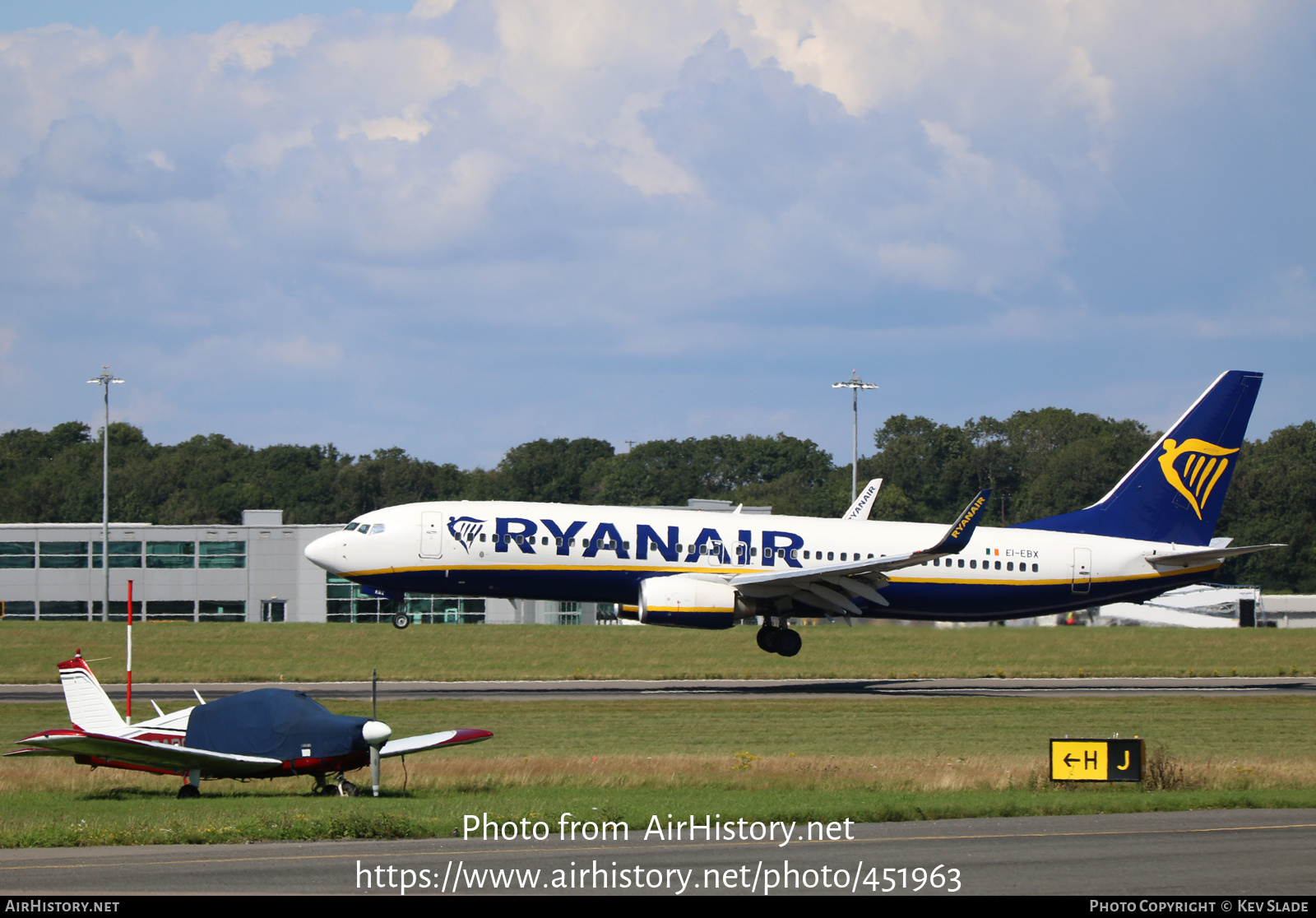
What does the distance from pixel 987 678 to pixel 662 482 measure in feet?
396

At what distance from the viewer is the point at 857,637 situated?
55.0 metres

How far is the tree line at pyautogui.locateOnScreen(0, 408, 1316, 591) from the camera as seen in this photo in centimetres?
13425

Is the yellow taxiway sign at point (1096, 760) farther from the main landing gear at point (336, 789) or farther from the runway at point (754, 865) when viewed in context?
the main landing gear at point (336, 789)

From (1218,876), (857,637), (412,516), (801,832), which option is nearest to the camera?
(1218,876)

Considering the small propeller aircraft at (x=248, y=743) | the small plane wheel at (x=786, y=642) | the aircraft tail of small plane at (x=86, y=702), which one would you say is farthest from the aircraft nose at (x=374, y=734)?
the small plane wheel at (x=786, y=642)

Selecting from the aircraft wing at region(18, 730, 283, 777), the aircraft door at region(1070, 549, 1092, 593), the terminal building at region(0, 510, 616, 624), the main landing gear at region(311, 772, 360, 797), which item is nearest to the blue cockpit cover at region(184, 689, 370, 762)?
the aircraft wing at region(18, 730, 283, 777)

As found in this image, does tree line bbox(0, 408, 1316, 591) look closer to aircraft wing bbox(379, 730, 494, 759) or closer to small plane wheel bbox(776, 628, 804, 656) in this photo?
small plane wheel bbox(776, 628, 804, 656)

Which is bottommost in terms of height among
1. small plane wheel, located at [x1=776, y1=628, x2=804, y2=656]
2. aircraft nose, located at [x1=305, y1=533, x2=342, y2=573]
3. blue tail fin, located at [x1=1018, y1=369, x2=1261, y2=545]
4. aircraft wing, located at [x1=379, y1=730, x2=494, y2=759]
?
aircraft wing, located at [x1=379, y1=730, x2=494, y2=759]

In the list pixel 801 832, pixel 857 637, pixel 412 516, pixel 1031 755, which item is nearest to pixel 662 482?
pixel 857 637

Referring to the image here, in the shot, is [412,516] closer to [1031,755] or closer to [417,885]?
[1031,755]

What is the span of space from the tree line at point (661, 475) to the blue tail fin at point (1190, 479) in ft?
261

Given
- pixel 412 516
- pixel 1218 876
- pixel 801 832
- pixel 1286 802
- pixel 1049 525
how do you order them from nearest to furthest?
pixel 1218 876
pixel 801 832
pixel 1286 802
pixel 412 516
pixel 1049 525

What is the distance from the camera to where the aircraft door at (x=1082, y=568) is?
45562 mm

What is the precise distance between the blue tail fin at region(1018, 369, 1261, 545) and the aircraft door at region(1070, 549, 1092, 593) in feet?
4.29
